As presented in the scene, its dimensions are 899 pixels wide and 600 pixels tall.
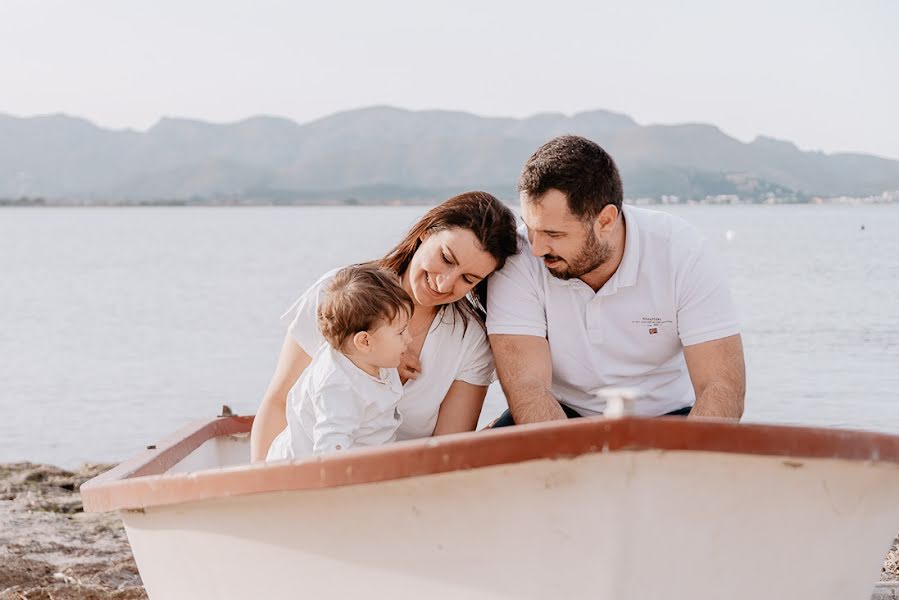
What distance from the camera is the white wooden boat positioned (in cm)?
272

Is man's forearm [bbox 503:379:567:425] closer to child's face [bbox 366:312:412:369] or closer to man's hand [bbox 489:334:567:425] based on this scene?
man's hand [bbox 489:334:567:425]

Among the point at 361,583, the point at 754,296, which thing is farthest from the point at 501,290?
the point at 754,296

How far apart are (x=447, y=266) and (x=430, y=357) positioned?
375 millimetres

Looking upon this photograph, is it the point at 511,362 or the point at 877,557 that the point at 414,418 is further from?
the point at 877,557

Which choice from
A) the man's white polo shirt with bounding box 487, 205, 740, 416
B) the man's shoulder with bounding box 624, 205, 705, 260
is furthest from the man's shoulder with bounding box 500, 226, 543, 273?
the man's shoulder with bounding box 624, 205, 705, 260

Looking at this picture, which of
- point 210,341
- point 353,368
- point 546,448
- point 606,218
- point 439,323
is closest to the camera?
point 546,448

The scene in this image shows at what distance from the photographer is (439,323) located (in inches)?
162

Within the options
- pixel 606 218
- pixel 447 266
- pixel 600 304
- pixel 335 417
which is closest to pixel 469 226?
pixel 447 266

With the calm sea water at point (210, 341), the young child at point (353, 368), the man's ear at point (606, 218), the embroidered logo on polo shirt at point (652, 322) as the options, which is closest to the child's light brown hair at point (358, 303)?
the young child at point (353, 368)

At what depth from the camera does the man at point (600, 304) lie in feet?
12.9

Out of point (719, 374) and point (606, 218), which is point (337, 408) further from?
point (719, 374)

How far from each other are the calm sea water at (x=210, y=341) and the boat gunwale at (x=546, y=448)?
749 centimetres

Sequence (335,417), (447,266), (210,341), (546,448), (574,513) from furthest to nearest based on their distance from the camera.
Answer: (210,341), (447,266), (335,417), (574,513), (546,448)

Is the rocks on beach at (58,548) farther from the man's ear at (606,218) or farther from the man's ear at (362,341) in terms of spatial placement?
the man's ear at (606,218)
